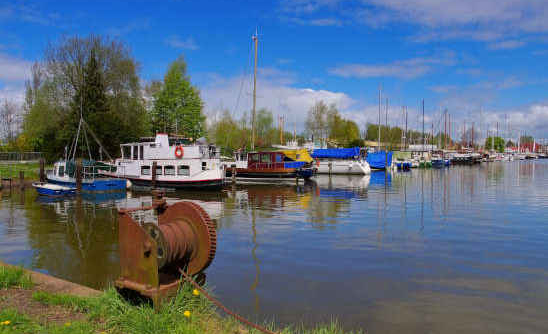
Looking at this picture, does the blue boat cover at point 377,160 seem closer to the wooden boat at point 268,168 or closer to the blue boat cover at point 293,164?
the wooden boat at point 268,168

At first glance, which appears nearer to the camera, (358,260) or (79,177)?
(358,260)

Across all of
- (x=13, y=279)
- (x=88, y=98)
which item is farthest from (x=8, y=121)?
(x=13, y=279)

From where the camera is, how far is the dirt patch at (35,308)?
522 centimetres

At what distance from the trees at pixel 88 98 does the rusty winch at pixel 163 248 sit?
40.9m

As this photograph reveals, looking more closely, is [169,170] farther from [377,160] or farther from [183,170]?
[377,160]

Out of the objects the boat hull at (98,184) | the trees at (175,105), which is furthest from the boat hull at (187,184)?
the trees at (175,105)

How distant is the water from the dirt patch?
2585mm

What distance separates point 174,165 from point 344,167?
28.6m

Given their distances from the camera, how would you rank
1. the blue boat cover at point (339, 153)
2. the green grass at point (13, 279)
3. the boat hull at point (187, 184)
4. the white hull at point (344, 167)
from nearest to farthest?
1. the green grass at point (13, 279)
2. the boat hull at point (187, 184)
3. the white hull at point (344, 167)
4. the blue boat cover at point (339, 153)

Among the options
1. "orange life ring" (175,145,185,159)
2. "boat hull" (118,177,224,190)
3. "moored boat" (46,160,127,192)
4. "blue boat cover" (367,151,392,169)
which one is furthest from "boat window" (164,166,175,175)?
"blue boat cover" (367,151,392,169)

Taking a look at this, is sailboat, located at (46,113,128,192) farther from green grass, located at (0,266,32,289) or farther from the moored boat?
green grass, located at (0,266,32,289)

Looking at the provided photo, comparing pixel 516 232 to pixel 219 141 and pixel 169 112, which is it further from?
pixel 219 141

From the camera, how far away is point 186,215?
6.02 meters

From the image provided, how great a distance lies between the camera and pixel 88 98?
44750 millimetres
